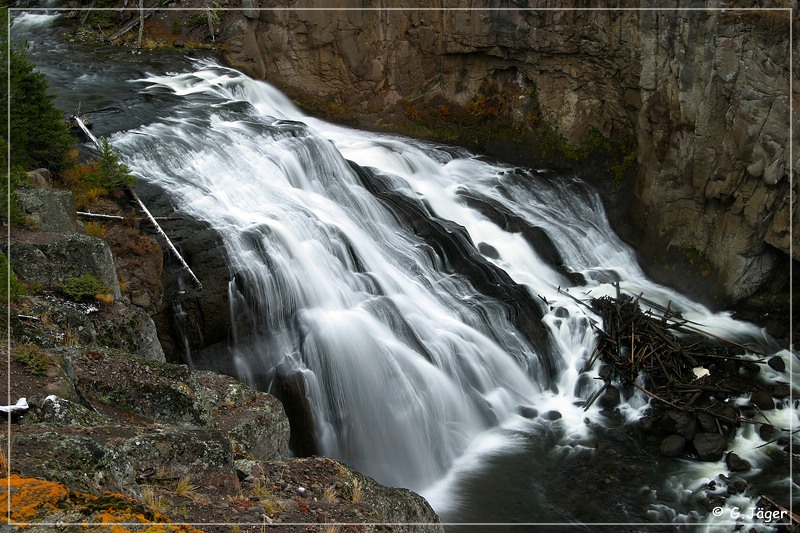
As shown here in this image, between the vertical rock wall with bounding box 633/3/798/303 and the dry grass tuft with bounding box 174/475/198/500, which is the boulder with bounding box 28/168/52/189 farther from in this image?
the vertical rock wall with bounding box 633/3/798/303

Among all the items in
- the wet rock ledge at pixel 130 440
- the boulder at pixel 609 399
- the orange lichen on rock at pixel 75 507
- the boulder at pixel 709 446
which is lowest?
the boulder at pixel 609 399

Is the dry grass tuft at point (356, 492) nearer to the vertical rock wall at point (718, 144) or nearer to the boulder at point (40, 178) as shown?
the boulder at point (40, 178)

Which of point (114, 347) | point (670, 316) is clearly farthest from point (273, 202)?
point (670, 316)

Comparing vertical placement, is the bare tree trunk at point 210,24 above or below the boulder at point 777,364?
above

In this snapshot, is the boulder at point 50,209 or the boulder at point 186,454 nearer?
the boulder at point 186,454

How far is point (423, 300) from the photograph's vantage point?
1564 centimetres

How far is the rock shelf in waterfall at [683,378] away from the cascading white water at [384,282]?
0.43 metres

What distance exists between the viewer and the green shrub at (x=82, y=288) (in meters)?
10.3

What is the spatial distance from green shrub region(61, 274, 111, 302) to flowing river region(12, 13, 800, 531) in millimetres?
2995

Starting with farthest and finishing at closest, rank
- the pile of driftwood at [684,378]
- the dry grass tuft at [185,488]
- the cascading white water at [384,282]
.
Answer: the pile of driftwood at [684,378] → the cascading white water at [384,282] → the dry grass tuft at [185,488]

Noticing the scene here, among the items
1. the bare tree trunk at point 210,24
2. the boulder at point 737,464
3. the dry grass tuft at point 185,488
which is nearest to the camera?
the dry grass tuft at point 185,488

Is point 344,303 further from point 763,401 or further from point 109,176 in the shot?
point 763,401

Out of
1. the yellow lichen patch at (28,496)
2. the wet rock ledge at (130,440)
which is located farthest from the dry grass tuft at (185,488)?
the yellow lichen patch at (28,496)

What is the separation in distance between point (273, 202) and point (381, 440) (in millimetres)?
6107
